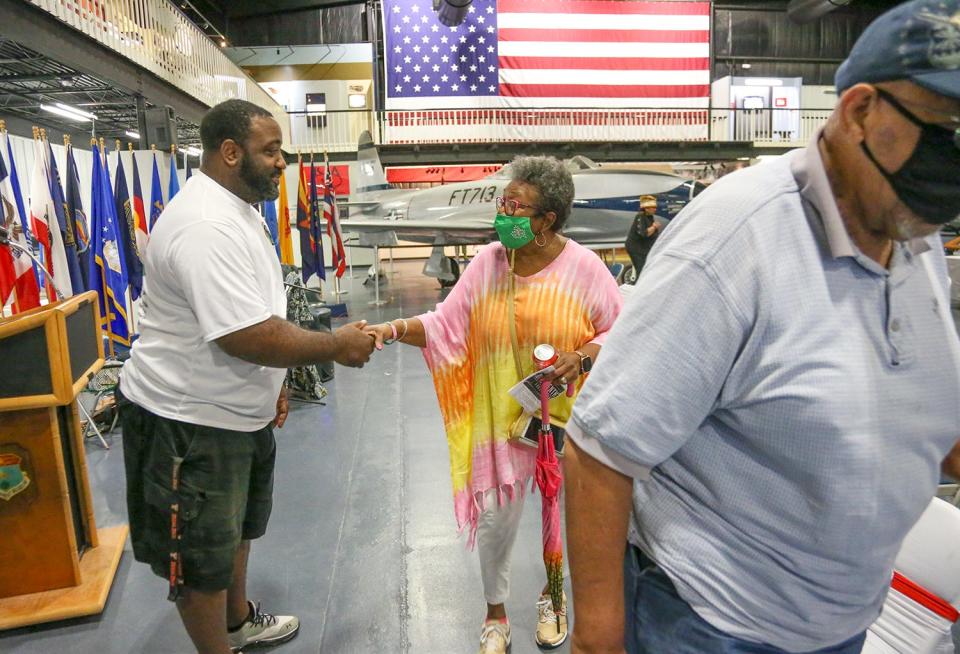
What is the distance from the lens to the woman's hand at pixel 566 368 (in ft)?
6.59

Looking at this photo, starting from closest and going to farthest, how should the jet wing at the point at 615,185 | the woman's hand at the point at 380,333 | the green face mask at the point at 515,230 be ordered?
1. the green face mask at the point at 515,230
2. the woman's hand at the point at 380,333
3. the jet wing at the point at 615,185

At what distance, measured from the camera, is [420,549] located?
10.00ft

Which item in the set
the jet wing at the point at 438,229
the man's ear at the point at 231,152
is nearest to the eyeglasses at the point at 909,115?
the man's ear at the point at 231,152

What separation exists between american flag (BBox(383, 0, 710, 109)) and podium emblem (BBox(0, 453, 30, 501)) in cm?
1525

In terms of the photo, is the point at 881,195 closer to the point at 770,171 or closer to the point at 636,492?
the point at 770,171

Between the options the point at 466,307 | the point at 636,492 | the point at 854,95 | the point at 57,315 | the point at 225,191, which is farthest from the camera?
the point at 57,315

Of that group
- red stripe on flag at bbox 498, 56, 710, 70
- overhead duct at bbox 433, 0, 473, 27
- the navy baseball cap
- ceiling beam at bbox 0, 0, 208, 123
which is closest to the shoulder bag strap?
the navy baseball cap

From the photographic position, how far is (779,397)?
76 cm

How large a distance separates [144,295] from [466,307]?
1011mm

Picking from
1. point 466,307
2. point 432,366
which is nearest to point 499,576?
point 432,366

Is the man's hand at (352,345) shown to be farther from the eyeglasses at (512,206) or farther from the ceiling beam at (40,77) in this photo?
the ceiling beam at (40,77)

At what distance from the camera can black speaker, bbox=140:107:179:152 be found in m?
7.28

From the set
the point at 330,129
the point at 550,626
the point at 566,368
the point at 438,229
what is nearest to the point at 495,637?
the point at 550,626

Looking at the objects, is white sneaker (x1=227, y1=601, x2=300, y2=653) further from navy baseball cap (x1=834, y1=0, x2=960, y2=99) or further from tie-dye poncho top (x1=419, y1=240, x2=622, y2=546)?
navy baseball cap (x1=834, y1=0, x2=960, y2=99)
